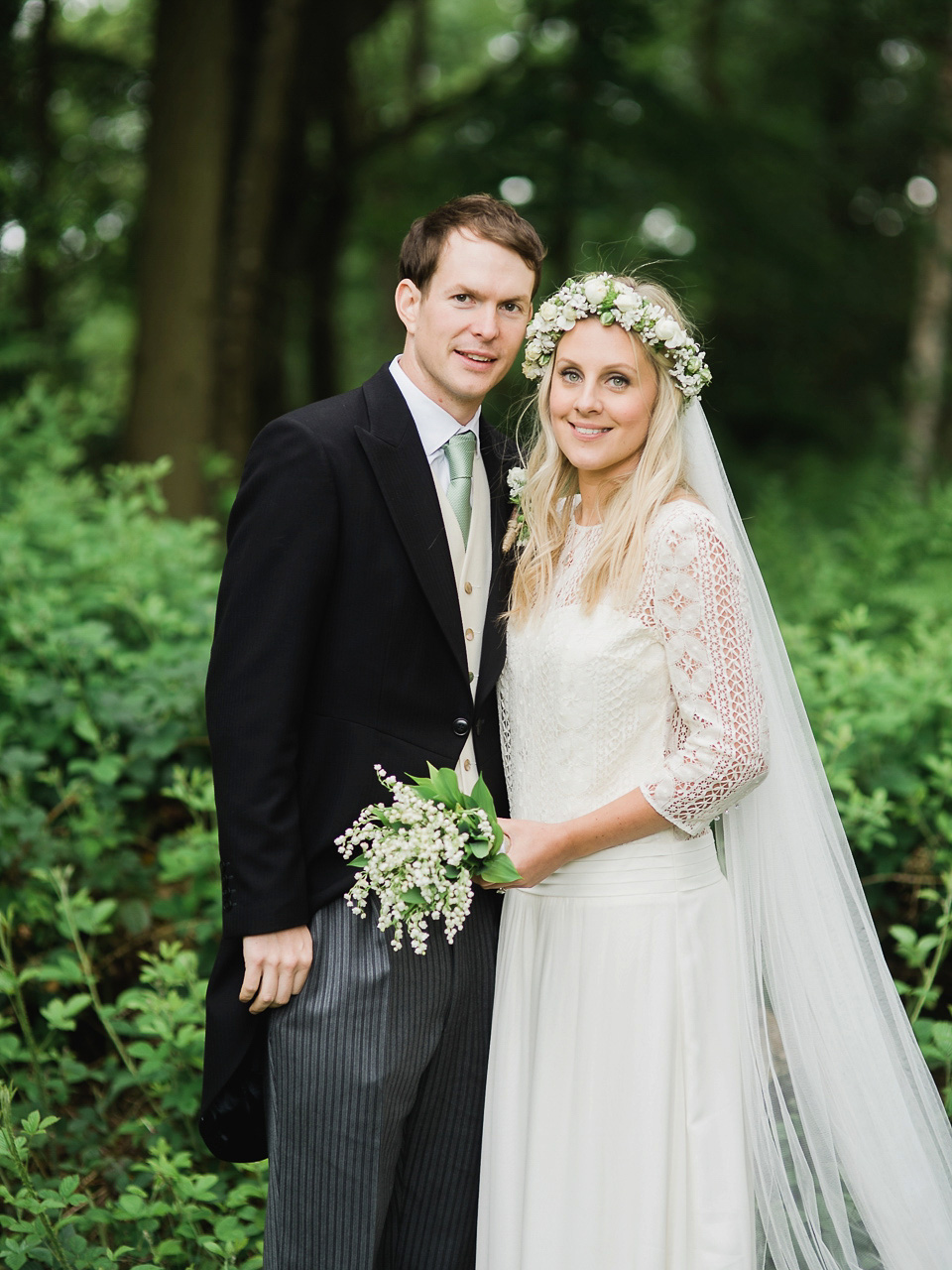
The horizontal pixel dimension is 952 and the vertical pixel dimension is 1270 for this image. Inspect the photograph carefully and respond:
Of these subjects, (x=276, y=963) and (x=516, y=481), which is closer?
(x=276, y=963)

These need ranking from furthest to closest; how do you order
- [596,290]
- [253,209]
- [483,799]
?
1. [253,209]
2. [596,290]
3. [483,799]

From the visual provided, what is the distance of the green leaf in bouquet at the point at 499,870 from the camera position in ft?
7.36

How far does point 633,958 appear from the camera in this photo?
241 centimetres

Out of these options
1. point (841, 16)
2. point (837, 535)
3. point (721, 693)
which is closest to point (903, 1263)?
point (721, 693)

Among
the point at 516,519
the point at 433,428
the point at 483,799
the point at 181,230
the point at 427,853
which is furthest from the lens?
the point at 181,230

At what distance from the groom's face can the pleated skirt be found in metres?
1.14

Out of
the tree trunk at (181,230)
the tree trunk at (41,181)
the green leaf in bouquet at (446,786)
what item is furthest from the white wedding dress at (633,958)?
the tree trunk at (41,181)

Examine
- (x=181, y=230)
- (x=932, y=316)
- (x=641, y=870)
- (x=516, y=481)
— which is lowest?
→ (x=641, y=870)

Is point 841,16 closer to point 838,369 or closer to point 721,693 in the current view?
point 838,369

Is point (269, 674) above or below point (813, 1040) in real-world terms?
above

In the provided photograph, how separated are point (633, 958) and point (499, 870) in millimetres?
Answer: 405

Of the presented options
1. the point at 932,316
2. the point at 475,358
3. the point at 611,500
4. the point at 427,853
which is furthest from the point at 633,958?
the point at 932,316

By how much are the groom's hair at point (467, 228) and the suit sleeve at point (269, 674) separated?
0.57 meters

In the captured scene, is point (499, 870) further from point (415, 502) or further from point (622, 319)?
point (622, 319)
